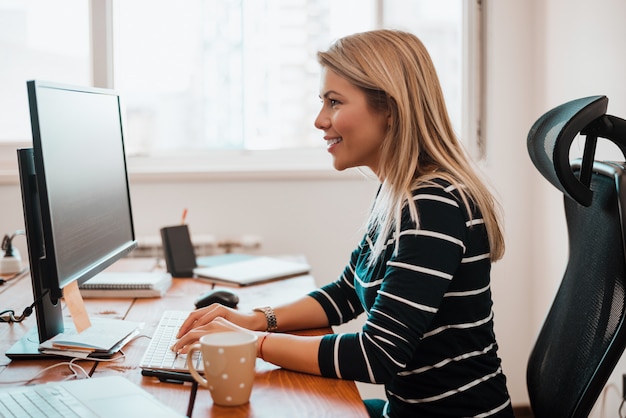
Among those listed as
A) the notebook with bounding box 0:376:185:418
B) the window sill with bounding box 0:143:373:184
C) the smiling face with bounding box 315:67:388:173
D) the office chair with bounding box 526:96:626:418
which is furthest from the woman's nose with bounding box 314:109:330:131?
the window sill with bounding box 0:143:373:184

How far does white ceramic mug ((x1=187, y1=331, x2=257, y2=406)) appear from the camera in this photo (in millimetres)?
894

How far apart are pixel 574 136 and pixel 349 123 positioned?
1.42 ft

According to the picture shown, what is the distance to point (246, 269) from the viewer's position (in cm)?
194

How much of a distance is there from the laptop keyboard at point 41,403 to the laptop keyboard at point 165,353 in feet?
0.54

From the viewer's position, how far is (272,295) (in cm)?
168

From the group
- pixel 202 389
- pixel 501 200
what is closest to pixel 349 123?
pixel 202 389

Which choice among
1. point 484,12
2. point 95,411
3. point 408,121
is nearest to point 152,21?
point 484,12

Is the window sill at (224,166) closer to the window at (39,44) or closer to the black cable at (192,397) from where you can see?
the window at (39,44)

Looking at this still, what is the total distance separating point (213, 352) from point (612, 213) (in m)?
0.62

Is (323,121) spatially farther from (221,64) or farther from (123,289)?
(221,64)

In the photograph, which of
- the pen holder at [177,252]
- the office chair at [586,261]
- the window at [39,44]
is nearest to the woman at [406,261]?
the office chair at [586,261]

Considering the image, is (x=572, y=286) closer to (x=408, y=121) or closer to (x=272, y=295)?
(x=408, y=121)

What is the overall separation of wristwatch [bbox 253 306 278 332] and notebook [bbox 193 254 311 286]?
479mm

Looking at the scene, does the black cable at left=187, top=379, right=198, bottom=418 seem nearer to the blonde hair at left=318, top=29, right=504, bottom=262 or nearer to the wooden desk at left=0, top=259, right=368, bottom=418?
the wooden desk at left=0, top=259, right=368, bottom=418
